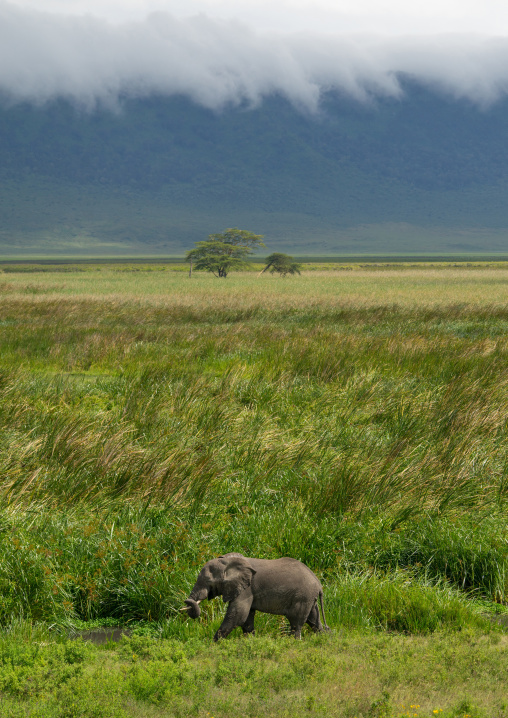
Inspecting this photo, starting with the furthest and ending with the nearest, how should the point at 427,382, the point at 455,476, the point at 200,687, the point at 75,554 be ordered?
1. the point at 427,382
2. the point at 455,476
3. the point at 75,554
4. the point at 200,687

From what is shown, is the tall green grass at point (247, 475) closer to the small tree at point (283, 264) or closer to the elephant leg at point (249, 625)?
the elephant leg at point (249, 625)

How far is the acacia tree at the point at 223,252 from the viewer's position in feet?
268

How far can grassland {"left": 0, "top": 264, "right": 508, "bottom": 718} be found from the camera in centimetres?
340

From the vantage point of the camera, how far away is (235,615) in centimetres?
357

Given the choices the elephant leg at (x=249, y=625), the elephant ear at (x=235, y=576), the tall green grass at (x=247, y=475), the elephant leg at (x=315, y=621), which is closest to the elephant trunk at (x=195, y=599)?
the elephant ear at (x=235, y=576)

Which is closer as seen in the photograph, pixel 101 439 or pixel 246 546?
pixel 246 546

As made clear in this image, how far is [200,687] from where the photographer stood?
3.40 m

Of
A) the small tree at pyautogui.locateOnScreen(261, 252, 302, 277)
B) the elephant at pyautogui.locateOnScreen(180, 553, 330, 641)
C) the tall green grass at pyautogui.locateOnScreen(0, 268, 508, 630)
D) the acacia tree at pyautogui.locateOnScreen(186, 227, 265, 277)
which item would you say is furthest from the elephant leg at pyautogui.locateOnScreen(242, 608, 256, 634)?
the small tree at pyautogui.locateOnScreen(261, 252, 302, 277)

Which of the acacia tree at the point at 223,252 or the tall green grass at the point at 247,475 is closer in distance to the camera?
the tall green grass at the point at 247,475

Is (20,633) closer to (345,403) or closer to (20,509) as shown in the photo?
(20,509)

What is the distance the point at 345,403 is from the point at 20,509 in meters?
5.63

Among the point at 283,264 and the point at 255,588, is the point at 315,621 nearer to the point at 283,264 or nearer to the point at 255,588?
the point at 255,588

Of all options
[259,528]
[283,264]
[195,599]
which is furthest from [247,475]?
[283,264]

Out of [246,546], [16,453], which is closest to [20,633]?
[246,546]
